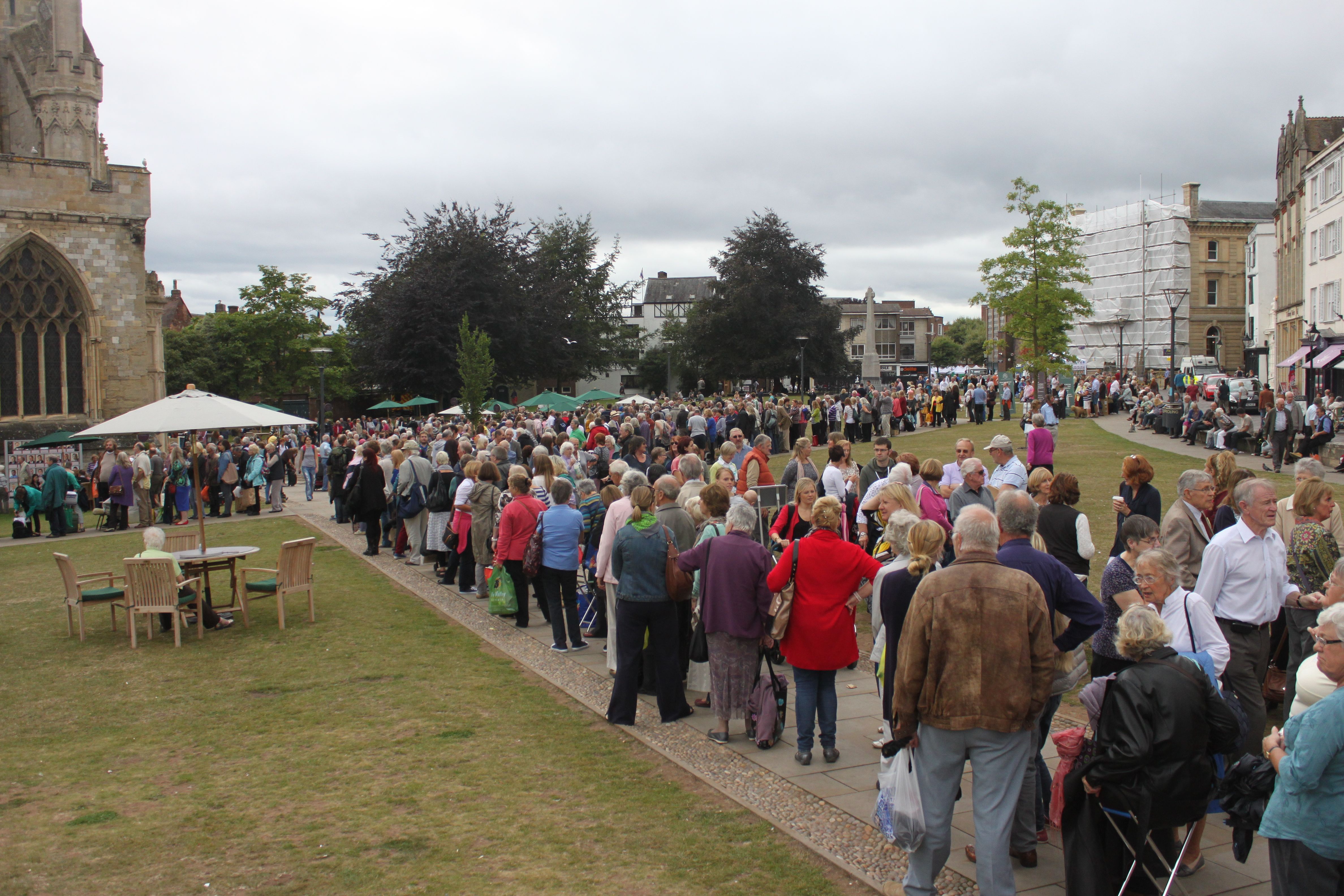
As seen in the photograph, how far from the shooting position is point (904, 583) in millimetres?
4797

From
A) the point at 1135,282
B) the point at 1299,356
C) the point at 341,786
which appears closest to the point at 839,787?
the point at 341,786

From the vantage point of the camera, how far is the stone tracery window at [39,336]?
30438mm

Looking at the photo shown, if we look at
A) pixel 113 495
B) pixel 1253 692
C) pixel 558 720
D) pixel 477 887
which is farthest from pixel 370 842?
pixel 113 495

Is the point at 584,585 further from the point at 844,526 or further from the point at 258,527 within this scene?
the point at 258,527

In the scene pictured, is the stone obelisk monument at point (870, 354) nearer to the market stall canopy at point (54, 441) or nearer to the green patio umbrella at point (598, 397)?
the green patio umbrella at point (598, 397)

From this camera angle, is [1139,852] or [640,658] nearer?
[1139,852]

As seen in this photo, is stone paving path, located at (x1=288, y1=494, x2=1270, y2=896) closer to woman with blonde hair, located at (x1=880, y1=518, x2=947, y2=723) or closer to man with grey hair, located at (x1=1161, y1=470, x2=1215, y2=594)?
woman with blonde hair, located at (x1=880, y1=518, x2=947, y2=723)

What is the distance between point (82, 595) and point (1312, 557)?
1103cm

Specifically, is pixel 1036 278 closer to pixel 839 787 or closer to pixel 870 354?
pixel 870 354

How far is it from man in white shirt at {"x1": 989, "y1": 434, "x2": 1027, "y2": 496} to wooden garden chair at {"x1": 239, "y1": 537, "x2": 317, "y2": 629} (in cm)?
716

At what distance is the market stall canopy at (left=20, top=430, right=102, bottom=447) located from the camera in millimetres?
26781

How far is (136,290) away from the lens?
32438 millimetres

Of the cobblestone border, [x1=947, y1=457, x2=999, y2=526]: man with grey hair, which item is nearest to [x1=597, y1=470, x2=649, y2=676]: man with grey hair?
the cobblestone border

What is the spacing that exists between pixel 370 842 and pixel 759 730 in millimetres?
2546
